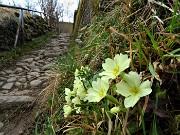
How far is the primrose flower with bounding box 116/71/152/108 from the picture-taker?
0.72 m

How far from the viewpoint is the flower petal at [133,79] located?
2.44ft

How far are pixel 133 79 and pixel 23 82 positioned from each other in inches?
128

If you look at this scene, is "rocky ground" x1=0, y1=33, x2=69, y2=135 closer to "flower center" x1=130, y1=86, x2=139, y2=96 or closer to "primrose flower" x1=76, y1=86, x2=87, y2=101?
"primrose flower" x1=76, y1=86, x2=87, y2=101

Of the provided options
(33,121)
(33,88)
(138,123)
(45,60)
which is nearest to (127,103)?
(138,123)

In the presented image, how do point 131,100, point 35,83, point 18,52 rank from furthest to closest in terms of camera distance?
point 18,52 < point 35,83 < point 131,100

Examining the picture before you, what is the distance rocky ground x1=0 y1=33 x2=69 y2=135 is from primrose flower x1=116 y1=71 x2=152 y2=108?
1587 mm

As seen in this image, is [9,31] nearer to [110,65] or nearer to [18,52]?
[18,52]

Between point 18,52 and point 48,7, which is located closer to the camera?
point 18,52

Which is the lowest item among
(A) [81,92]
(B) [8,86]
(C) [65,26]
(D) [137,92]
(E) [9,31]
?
(B) [8,86]

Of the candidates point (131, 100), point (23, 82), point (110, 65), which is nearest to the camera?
point (131, 100)

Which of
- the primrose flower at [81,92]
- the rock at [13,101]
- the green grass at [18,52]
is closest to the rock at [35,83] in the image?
the rock at [13,101]

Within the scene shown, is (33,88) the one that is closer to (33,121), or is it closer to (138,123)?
(33,121)

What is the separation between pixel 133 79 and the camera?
75cm

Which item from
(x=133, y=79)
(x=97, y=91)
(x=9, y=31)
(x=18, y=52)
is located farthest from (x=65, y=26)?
(x=133, y=79)
